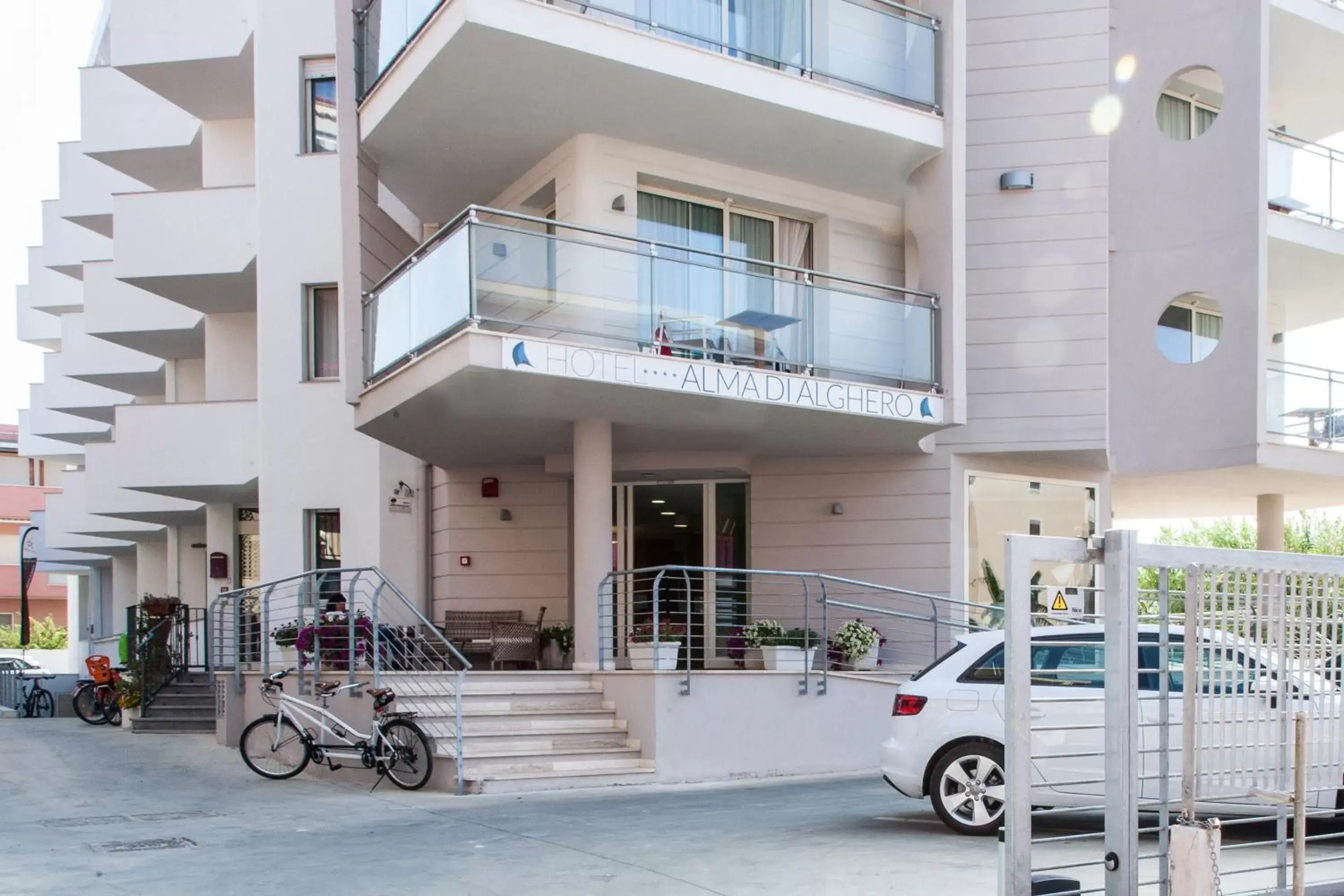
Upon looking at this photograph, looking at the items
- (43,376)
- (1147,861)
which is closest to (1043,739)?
(1147,861)

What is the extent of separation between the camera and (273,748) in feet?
46.5

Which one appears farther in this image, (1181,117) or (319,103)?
(319,103)

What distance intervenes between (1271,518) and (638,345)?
37.9 ft

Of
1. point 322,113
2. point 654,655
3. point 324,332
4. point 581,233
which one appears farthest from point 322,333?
point 654,655

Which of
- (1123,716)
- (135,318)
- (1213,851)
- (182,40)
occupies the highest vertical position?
(182,40)

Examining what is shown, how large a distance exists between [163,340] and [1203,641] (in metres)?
24.4

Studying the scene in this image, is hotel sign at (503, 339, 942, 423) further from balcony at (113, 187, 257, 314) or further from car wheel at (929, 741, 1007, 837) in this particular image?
balcony at (113, 187, 257, 314)

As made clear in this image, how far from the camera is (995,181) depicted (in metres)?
17.9

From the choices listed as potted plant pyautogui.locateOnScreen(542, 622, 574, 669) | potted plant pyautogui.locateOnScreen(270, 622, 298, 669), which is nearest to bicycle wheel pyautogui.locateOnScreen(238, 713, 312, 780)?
potted plant pyautogui.locateOnScreen(270, 622, 298, 669)

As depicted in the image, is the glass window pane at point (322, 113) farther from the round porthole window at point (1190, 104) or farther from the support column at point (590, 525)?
the round porthole window at point (1190, 104)

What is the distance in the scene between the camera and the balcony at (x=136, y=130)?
27141 millimetres

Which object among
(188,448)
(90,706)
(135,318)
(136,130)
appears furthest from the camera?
(136,130)

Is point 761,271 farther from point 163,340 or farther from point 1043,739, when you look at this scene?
point 163,340

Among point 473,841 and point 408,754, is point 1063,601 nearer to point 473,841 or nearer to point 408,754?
point 408,754
